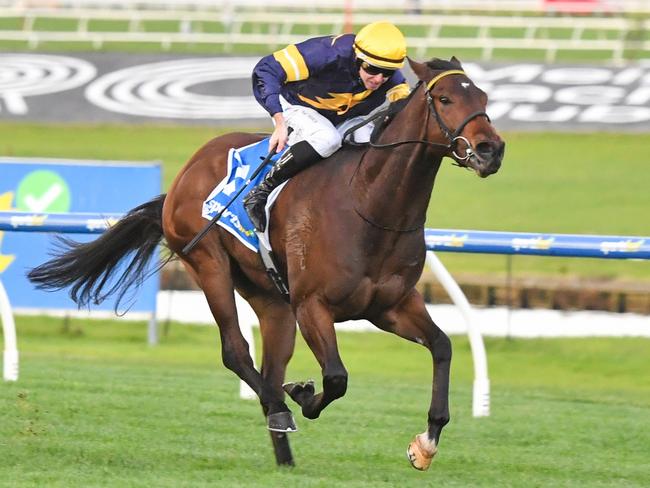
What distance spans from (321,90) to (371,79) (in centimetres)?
30

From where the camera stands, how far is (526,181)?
1606 centimetres

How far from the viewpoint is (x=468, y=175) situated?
16641 millimetres

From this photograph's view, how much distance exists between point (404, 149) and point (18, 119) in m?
13.7

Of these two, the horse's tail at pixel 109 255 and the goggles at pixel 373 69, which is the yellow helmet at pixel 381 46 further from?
the horse's tail at pixel 109 255

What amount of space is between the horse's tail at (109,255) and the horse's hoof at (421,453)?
5.92 feet

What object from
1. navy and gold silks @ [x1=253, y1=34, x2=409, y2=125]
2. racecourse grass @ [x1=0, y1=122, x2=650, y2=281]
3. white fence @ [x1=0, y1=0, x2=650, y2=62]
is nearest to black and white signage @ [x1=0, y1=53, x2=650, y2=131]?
racecourse grass @ [x1=0, y1=122, x2=650, y2=281]

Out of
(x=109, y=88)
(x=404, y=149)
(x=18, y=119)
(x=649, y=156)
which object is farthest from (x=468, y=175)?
(x=404, y=149)

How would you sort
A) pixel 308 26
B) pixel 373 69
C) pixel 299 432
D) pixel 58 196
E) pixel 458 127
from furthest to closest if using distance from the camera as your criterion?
1. pixel 308 26
2. pixel 58 196
3. pixel 299 432
4. pixel 373 69
5. pixel 458 127

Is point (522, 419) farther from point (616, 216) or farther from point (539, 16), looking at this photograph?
point (539, 16)

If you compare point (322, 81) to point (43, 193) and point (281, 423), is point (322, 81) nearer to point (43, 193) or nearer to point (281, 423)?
point (281, 423)

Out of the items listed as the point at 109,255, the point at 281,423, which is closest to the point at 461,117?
the point at 281,423

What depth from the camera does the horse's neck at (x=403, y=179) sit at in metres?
5.01

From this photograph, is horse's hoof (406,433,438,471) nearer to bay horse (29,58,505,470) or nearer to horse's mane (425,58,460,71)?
bay horse (29,58,505,470)

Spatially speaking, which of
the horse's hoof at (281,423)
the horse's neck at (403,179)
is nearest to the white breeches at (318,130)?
the horse's neck at (403,179)
